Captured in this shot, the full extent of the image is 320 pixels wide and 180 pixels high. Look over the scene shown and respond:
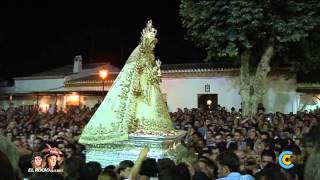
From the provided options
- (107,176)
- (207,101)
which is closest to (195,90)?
(207,101)

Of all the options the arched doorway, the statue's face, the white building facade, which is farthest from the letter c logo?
the arched doorway

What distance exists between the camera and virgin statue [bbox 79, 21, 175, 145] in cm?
926

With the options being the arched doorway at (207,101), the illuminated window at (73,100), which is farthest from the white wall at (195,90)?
the illuminated window at (73,100)

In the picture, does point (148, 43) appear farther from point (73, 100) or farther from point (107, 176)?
point (73, 100)

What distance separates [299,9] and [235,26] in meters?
2.59

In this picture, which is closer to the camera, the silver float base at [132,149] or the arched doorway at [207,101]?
the silver float base at [132,149]

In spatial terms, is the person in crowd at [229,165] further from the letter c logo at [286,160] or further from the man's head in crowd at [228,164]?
the letter c logo at [286,160]

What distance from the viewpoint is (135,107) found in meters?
9.59

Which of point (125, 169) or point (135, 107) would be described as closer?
point (125, 169)

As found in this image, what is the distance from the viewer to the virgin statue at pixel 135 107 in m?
9.26

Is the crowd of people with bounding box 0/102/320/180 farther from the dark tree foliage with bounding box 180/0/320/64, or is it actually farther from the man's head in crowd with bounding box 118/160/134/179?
the dark tree foliage with bounding box 180/0/320/64

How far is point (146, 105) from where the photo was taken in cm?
982

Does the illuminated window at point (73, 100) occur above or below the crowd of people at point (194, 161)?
above

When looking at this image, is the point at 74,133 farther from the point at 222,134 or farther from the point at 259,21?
the point at 259,21
